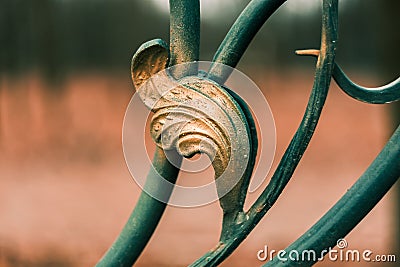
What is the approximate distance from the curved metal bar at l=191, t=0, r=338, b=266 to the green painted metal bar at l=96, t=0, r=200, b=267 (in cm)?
5

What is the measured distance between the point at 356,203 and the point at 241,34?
10cm

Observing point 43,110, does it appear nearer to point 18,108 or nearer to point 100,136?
point 18,108

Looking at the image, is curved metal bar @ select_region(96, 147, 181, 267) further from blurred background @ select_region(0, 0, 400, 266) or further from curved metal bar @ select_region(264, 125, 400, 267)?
blurred background @ select_region(0, 0, 400, 266)

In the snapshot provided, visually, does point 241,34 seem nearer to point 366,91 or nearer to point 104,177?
point 366,91

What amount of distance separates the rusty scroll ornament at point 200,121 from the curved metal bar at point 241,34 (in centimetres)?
1

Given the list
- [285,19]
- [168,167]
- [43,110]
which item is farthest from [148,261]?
[168,167]

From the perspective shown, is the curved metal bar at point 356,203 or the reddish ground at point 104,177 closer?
the curved metal bar at point 356,203

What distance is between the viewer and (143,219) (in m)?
0.39

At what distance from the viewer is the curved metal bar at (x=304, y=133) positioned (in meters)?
0.34

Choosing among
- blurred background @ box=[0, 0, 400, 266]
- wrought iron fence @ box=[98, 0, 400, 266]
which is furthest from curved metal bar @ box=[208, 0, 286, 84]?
blurred background @ box=[0, 0, 400, 266]

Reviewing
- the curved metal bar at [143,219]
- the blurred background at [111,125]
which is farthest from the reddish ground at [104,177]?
the curved metal bar at [143,219]

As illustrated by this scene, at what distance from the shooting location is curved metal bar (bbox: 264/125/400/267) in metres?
0.34

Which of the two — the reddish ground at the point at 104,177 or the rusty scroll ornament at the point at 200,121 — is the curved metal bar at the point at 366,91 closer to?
the rusty scroll ornament at the point at 200,121

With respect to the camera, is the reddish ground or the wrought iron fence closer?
the wrought iron fence
